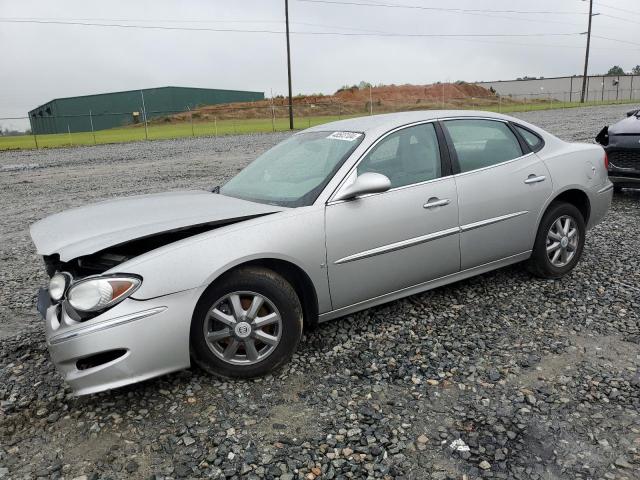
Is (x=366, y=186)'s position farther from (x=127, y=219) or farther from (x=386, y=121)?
(x=127, y=219)

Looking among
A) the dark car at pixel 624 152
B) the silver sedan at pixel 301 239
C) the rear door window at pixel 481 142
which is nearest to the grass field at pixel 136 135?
the dark car at pixel 624 152

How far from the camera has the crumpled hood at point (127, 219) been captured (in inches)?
118

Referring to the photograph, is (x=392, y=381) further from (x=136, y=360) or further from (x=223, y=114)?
(x=223, y=114)

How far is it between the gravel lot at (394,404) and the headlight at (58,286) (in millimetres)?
639

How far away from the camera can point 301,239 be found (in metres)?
3.25

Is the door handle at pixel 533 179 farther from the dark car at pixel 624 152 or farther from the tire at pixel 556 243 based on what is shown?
the dark car at pixel 624 152

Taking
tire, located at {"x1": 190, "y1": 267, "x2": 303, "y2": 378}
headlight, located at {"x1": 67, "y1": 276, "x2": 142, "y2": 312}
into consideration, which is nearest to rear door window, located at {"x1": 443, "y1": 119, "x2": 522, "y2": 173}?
tire, located at {"x1": 190, "y1": 267, "x2": 303, "y2": 378}

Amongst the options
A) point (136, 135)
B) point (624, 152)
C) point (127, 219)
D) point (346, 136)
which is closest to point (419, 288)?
point (346, 136)

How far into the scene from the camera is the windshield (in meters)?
3.57

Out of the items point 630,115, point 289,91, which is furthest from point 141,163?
point 289,91

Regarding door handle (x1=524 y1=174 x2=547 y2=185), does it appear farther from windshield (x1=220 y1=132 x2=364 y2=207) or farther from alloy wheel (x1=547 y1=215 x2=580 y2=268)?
→ windshield (x1=220 y1=132 x2=364 y2=207)

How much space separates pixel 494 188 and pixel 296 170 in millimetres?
1549

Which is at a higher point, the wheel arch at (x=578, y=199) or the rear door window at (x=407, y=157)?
the rear door window at (x=407, y=157)

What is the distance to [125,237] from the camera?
2.98m
